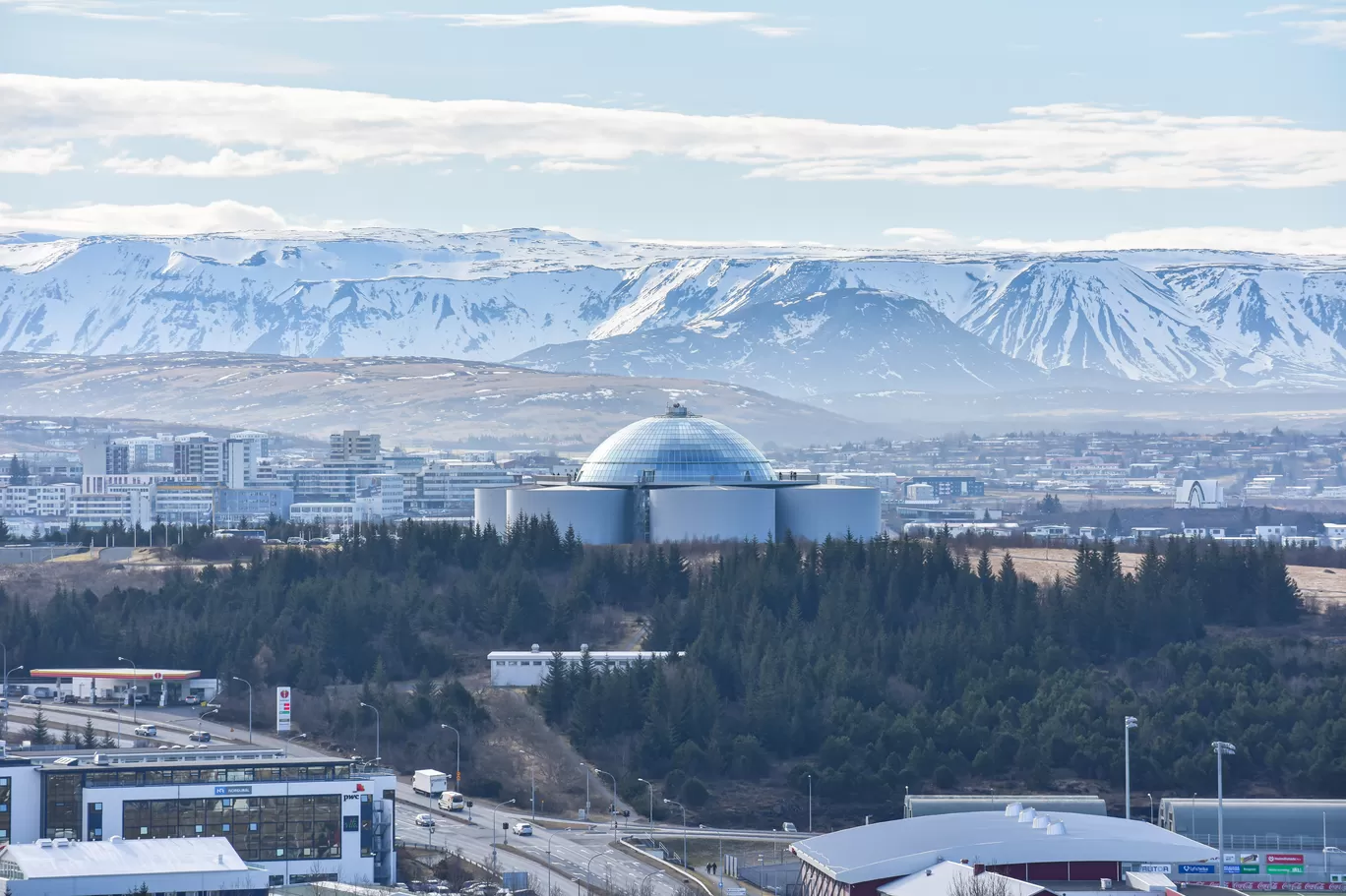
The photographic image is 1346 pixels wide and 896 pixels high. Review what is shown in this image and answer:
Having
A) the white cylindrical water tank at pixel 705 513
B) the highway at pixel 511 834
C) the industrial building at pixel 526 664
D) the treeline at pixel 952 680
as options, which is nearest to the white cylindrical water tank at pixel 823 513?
the white cylindrical water tank at pixel 705 513

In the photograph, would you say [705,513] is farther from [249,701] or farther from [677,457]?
[249,701]

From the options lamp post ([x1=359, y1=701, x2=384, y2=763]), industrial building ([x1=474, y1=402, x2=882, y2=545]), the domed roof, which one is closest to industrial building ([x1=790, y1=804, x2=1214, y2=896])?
lamp post ([x1=359, y1=701, x2=384, y2=763])

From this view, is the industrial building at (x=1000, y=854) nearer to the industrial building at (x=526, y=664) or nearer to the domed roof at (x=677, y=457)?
the industrial building at (x=526, y=664)

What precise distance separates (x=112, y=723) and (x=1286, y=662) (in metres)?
44.5

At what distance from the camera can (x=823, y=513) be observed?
456 ft

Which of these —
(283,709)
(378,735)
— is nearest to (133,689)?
(283,709)

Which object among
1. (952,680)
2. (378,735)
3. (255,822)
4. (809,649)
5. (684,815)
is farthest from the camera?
(809,649)

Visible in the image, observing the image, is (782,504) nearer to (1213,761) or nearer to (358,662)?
(358,662)

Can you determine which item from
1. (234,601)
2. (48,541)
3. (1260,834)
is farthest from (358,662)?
(48,541)

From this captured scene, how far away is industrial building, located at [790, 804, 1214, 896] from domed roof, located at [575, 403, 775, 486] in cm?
5627

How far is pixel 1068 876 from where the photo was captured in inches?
3238

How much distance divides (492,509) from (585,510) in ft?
25.5

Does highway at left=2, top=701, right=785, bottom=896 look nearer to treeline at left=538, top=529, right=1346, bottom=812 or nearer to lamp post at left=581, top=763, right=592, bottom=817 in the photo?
lamp post at left=581, top=763, right=592, bottom=817

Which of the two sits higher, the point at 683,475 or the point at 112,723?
the point at 683,475
